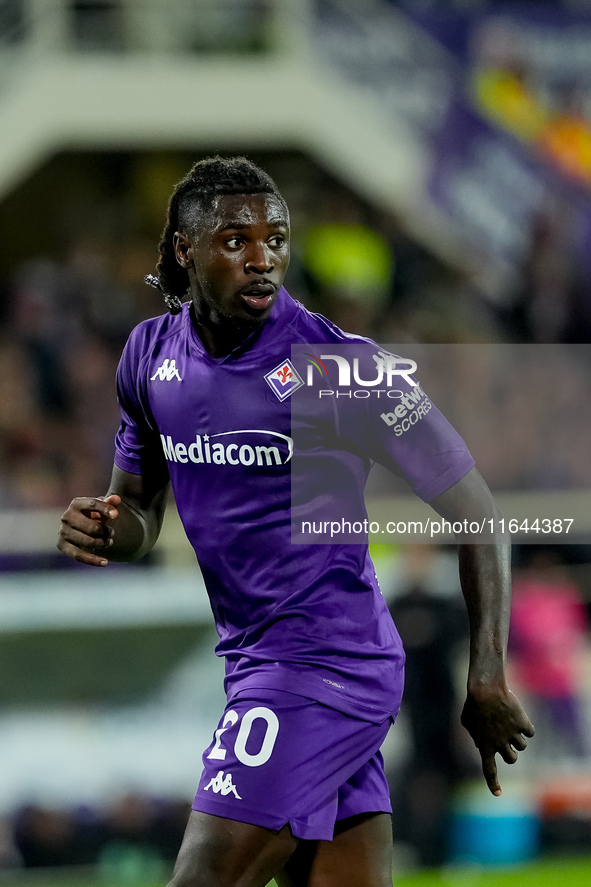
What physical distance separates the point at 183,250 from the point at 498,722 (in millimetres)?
1497

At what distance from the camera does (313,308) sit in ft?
33.1

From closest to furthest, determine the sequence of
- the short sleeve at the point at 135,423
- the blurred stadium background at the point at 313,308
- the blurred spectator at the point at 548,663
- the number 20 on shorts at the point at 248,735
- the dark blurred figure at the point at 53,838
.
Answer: the number 20 on shorts at the point at 248,735, the short sleeve at the point at 135,423, the dark blurred figure at the point at 53,838, the blurred stadium background at the point at 313,308, the blurred spectator at the point at 548,663

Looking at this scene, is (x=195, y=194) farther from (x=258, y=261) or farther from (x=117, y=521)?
(x=117, y=521)

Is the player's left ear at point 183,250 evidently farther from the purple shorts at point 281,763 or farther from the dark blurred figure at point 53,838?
the dark blurred figure at point 53,838

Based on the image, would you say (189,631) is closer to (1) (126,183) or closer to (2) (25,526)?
(2) (25,526)

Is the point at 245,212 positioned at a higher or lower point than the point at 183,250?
higher

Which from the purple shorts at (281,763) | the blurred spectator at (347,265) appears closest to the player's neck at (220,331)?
the purple shorts at (281,763)

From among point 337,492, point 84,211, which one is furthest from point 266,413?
point 84,211

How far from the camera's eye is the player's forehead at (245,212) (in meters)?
3.43

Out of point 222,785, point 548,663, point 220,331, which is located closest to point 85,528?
point 220,331

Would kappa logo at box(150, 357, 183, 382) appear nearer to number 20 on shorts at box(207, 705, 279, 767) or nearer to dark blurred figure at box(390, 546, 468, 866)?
number 20 on shorts at box(207, 705, 279, 767)

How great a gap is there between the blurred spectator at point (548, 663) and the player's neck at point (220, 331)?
411 cm

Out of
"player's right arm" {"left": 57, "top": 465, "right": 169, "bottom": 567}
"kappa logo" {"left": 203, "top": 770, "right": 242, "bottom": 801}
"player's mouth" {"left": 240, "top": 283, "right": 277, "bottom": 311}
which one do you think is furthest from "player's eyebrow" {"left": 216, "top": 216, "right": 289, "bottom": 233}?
"kappa logo" {"left": 203, "top": 770, "right": 242, "bottom": 801}

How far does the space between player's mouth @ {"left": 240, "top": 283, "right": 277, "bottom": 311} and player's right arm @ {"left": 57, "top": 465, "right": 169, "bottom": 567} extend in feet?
2.06
